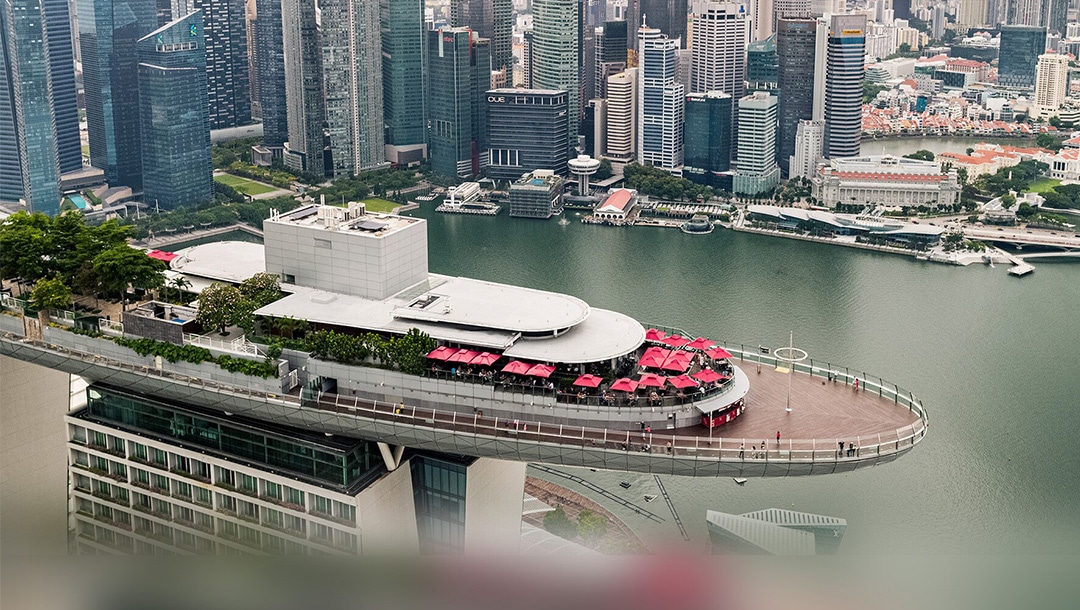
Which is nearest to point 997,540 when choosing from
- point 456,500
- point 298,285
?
point 456,500

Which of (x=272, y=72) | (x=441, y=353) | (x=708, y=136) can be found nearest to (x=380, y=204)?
(x=272, y=72)

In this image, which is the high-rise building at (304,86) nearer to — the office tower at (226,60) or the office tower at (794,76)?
the office tower at (226,60)

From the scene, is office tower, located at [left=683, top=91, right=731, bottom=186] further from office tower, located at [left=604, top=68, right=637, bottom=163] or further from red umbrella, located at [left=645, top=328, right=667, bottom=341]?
red umbrella, located at [left=645, top=328, right=667, bottom=341]

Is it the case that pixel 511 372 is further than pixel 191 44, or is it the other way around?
pixel 191 44

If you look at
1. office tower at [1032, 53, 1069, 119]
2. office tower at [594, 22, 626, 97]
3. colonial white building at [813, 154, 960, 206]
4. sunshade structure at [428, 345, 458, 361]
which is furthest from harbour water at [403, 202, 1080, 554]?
office tower at [1032, 53, 1069, 119]

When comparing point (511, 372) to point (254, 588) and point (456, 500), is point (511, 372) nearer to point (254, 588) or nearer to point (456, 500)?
point (456, 500)

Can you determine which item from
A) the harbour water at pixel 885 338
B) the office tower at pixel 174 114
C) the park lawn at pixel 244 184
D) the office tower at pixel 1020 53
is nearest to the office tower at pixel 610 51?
the harbour water at pixel 885 338

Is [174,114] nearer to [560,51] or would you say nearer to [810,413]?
[560,51]
